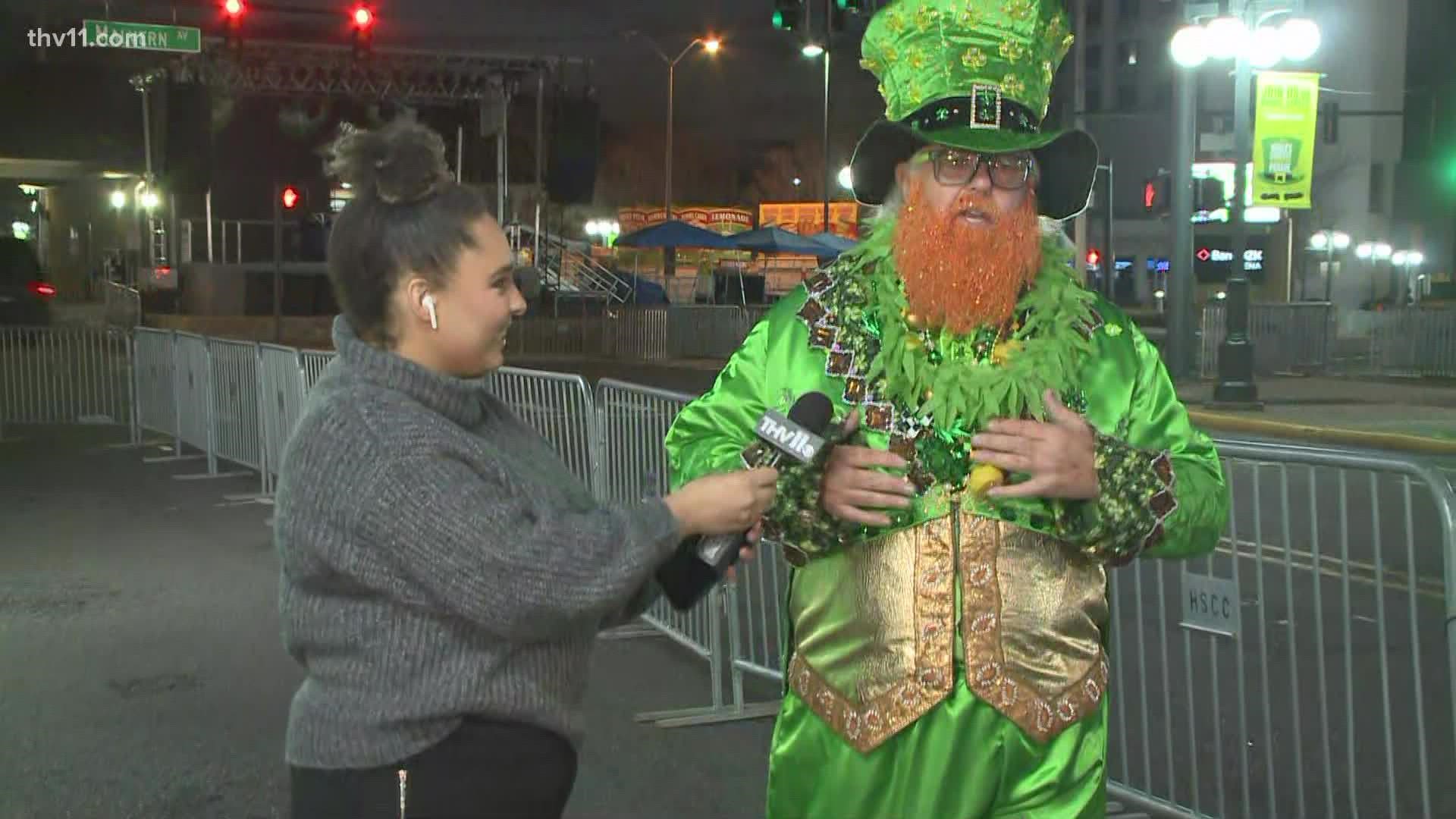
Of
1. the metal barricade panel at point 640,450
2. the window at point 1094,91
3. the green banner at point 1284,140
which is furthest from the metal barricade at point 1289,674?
the window at point 1094,91

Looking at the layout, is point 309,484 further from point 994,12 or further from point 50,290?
point 50,290

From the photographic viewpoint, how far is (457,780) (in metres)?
2.15

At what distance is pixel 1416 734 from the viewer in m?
5.50

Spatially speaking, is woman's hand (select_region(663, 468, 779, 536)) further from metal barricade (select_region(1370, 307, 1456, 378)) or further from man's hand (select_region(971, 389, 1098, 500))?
metal barricade (select_region(1370, 307, 1456, 378))

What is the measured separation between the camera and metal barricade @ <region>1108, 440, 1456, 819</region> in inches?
174

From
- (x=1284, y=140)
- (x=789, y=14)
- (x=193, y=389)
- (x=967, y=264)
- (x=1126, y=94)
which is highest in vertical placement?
(x=1126, y=94)

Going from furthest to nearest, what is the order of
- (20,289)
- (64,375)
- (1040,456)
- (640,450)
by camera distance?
(20,289), (64,375), (640,450), (1040,456)

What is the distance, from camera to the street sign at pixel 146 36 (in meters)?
19.8

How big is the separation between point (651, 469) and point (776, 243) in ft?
102

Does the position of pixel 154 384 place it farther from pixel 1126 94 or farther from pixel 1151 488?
pixel 1126 94

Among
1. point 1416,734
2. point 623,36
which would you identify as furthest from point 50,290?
point 1416,734

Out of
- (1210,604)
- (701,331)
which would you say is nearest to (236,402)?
(1210,604)

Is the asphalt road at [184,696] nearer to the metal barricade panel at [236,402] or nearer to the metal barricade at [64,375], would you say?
the metal barricade panel at [236,402]

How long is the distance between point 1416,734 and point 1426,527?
14.3ft
